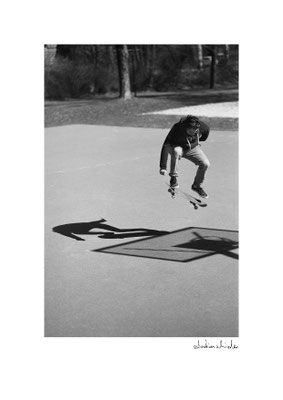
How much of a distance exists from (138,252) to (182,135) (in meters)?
1.83

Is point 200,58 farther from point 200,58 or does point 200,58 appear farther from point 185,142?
point 185,142

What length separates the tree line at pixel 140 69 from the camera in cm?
3334

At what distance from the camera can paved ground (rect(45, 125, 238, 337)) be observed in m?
7.87

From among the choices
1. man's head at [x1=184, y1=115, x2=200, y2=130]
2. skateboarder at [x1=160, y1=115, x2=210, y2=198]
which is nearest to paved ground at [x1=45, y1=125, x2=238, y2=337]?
skateboarder at [x1=160, y1=115, x2=210, y2=198]

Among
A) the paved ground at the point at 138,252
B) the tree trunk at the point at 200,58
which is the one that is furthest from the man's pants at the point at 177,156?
the tree trunk at the point at 200,58

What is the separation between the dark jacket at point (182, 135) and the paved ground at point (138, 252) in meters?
0.54

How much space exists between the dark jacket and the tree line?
23.2 metres

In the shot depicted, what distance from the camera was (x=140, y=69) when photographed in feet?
116

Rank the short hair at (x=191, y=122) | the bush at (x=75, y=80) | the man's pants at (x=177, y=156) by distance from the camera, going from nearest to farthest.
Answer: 1. the short hair at (x=191, y=122)
2. the man's pants at (x=177, y=156)
3. the bush at (x=75, y=80)

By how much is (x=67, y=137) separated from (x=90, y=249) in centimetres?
1104

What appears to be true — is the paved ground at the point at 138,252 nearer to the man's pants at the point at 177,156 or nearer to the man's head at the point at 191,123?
the man's pants at the point at 177,156
